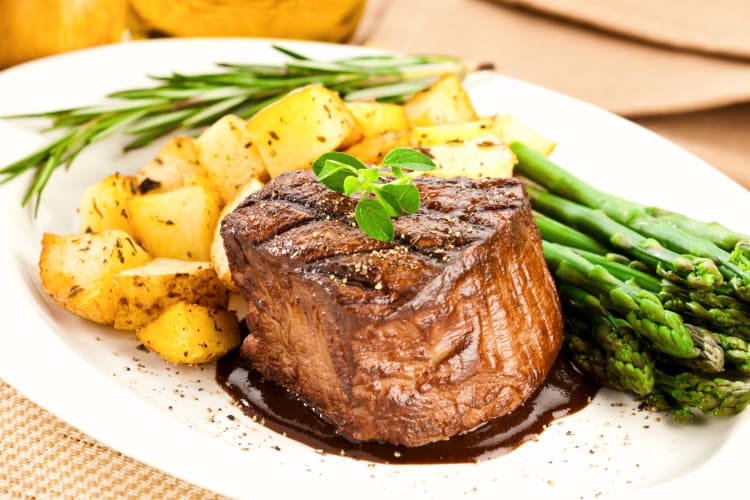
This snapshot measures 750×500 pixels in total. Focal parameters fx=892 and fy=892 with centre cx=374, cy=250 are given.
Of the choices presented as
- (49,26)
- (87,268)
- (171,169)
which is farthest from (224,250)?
(49,26)

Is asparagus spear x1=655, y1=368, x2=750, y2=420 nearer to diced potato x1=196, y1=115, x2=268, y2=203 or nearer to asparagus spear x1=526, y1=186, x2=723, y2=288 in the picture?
asparagus spear x1=526, y1=186, x2=723, y2=288

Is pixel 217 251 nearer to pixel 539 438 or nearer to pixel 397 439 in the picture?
pixel 397 439

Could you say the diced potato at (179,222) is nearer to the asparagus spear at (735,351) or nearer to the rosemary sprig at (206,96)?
the rosemary sprig at (206,96)

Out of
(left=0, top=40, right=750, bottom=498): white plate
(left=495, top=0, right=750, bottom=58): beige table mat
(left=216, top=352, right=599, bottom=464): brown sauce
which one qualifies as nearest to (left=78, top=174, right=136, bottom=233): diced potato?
(left=0, top=40, right=750, bottom=498): white plate

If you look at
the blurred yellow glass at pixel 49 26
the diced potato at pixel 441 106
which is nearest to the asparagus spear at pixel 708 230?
the diced potato at pixel 441 106

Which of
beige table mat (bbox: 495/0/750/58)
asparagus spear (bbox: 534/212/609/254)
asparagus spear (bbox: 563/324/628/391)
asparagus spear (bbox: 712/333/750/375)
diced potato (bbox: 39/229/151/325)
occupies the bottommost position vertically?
diced potato (bbox: 39/229/151/325)
